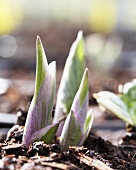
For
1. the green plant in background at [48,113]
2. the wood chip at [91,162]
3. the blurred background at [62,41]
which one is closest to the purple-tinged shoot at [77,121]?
the green plant in background at [48,113]

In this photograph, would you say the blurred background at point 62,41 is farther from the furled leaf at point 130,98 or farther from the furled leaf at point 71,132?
the furled leaf at point 71,132

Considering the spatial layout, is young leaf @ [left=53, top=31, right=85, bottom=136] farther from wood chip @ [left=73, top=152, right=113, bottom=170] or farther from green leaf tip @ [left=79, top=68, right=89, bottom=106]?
wood chip @ [left=73, top=152, right=113, bottom=170]

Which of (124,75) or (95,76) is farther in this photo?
(124,75)

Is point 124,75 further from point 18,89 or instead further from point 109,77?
point 18,89

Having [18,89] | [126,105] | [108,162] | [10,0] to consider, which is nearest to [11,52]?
[18,89]

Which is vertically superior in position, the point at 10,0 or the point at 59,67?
the point at 10,0

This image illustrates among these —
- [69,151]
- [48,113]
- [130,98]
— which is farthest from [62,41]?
[69,151]

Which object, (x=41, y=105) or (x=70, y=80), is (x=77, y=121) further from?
(x=70, y=80)
